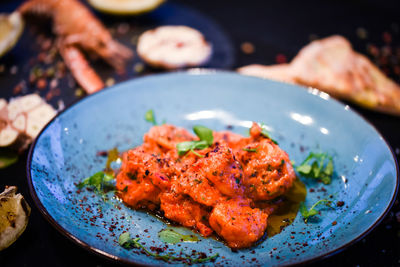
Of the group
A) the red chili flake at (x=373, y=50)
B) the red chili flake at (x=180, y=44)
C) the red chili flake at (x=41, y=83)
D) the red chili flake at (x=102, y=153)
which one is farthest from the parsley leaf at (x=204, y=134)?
the red chili flake at (x=373, y=50)

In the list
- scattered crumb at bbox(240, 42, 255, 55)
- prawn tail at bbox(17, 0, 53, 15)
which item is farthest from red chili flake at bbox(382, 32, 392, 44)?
prawn tail at bbox(17, 0, 53, 15)

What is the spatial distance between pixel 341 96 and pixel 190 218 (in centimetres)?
233

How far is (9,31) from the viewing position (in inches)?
160

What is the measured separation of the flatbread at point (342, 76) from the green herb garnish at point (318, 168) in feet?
3.85

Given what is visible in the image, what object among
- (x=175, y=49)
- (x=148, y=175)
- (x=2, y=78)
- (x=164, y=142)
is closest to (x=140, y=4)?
(x=175, y=49)

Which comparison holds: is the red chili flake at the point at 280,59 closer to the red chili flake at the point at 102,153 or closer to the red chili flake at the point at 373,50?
the red chili flake at the point at 373,50

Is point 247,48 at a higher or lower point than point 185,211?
higher

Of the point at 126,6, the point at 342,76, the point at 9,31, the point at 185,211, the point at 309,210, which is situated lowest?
the point at 309,210

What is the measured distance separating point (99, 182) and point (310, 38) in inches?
145

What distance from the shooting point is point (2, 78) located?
392 centimetres

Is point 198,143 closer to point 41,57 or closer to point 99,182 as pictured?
point 99,182

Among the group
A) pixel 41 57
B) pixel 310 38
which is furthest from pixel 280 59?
pixel 41 57

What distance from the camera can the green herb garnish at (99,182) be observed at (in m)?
2.51

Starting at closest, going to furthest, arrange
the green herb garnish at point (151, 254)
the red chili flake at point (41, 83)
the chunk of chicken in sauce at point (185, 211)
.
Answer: the green herb garnish at point (151, 254) → the chunk of chicken in sauce at point (185, 211) → the red chili flake at point (41, 83)
